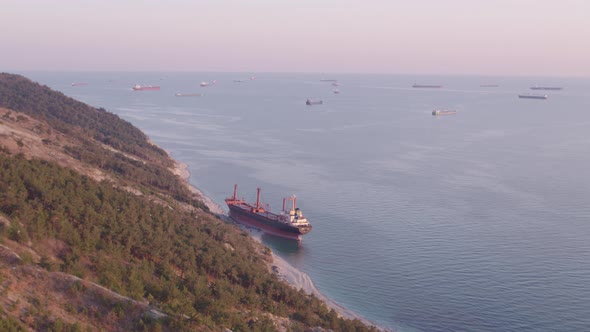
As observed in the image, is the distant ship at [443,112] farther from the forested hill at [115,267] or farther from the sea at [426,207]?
the forested hill at [115,267]

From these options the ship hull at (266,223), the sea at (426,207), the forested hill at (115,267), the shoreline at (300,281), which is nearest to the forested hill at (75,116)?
the sea at (426,207)

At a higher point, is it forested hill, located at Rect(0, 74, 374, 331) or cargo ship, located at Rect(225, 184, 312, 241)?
forested hill, located at Rect(0, 74, 374, 331)

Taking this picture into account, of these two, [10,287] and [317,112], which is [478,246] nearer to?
[10,287]

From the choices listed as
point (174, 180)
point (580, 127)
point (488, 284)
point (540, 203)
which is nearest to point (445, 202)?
point (540, 203)

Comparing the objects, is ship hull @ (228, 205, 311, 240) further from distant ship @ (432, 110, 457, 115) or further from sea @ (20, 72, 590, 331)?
distant ship @ (432, 110, 457, 115)

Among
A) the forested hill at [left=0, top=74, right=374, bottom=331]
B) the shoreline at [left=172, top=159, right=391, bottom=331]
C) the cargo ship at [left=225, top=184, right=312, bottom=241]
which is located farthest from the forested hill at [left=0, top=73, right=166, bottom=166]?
the forested hill at [left=0, top=74, right=374, bottom=331]

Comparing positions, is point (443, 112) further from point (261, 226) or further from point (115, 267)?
point (115, 267)
